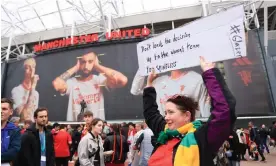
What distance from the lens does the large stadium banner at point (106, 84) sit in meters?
18.7

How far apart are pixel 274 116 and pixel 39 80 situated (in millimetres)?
19028

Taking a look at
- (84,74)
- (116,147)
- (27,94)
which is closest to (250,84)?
(84,74)

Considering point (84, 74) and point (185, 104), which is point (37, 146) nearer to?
point (185, 104)

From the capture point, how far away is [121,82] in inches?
858

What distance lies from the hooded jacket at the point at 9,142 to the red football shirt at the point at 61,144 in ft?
15.2

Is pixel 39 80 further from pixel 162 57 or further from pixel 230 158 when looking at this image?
pixel 162 57

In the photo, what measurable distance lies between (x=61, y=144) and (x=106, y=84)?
14502mm

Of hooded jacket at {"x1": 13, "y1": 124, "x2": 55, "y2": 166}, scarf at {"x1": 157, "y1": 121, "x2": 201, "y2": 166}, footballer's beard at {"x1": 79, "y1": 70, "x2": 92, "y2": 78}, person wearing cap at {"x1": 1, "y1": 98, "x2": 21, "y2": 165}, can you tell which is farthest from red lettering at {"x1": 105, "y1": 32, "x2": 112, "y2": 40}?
scarf at {"x1": 157, "y1": 121, "x2": 201, "y2": 166}

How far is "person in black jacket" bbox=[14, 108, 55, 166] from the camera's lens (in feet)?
12.2

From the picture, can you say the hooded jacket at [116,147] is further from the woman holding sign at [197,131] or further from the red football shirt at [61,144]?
the woman holding sign at [197,131]

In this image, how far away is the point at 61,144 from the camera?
25.3 feet

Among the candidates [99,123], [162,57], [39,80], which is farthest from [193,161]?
[39,80]

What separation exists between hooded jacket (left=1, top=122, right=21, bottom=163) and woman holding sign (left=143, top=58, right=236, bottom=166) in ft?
6.22

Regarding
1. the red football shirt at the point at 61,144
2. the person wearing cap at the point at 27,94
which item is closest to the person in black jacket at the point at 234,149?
the red football shirt at the point at 61,144
